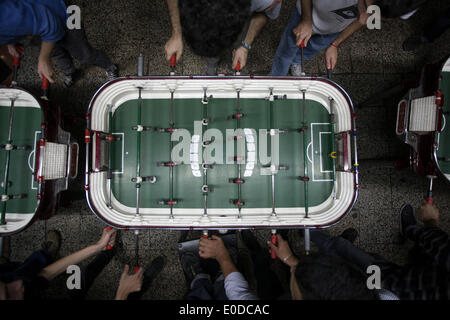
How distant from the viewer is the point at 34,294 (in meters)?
2.17

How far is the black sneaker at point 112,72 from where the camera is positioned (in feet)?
10.1

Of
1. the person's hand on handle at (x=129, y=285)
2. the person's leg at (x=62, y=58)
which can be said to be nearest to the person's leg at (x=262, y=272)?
the person's hand on handle at (x=129, y=285)

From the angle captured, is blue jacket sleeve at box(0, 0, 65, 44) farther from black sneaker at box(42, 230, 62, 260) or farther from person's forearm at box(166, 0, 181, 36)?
black sneaker at box(42, 230, 62, 260)

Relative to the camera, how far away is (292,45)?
8.27ft

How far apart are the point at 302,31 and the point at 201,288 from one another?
276cm

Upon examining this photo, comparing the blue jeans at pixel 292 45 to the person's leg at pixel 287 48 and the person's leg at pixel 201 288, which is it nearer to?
the person's leg at pixel 287 48

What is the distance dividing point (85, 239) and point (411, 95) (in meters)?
4.15

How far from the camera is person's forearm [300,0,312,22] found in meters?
2.15

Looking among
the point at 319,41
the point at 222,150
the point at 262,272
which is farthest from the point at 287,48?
the point at 262,272

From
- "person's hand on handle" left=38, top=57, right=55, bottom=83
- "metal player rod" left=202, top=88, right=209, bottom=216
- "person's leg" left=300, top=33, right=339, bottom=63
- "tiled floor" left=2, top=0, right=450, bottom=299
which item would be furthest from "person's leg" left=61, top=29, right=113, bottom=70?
"person's leg" left=300, top=33, right=339, bottom=63

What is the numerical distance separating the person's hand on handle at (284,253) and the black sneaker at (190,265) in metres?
0.90

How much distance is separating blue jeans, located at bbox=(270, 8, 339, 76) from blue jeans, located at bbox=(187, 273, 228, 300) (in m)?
2.55

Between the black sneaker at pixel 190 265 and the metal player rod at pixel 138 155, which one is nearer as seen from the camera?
the metal player rod at pixel 138 155

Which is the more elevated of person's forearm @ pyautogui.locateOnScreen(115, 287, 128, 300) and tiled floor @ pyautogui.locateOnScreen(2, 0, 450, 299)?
tiled floor @ pyautogui.locateOnScreen(2, 0, 450, 299)
